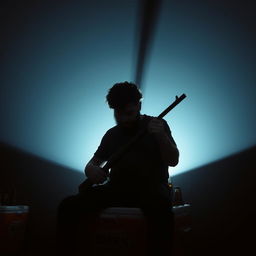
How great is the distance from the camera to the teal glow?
1.49 metres

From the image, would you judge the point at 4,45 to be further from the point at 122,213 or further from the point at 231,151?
the point at 231,151

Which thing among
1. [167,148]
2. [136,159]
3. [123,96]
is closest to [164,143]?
[167,148]

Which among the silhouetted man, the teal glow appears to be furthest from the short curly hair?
the teal glow

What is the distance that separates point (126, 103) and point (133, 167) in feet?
0.83

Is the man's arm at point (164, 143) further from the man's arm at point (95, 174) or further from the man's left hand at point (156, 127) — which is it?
the man's arm at point (95, 174)

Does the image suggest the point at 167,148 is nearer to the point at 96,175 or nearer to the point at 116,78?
the point at 96,175

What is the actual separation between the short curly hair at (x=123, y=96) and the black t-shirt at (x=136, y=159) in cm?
11

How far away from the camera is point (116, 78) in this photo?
5.33 feet

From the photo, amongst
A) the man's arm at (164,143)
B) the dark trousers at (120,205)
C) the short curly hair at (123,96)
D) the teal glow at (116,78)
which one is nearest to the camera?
the dark trousers at (120,205)

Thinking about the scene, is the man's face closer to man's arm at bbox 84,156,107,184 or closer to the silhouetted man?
the silhouetted man

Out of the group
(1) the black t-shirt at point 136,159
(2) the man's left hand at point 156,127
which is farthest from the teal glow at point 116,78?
(2) the man's left hand at point 156,127

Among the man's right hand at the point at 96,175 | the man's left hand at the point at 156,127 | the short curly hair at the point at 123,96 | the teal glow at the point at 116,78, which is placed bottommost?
the man's right hand at the point at 96,175

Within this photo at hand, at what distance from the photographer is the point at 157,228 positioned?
0.87 metres

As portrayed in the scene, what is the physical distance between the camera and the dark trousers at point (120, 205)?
34.1 inches
